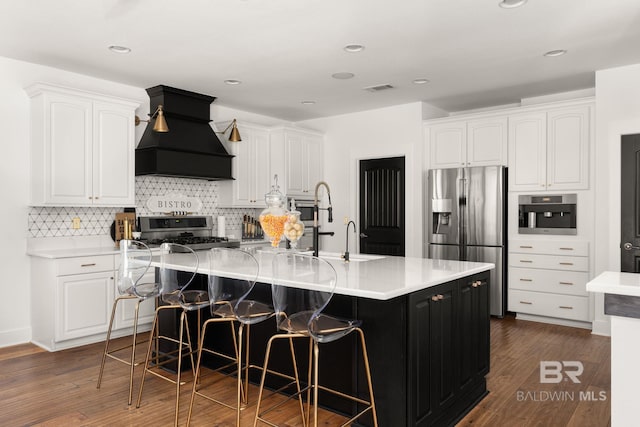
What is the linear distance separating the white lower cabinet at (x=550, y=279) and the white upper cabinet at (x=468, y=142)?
1.09 m

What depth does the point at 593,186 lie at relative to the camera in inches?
190

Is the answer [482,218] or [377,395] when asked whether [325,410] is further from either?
[482,218]

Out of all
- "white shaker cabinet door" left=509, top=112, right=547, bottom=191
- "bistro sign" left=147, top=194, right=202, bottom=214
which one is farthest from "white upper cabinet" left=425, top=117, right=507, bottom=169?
"bistro sign" left=147, top=194, right=202, bottom=214

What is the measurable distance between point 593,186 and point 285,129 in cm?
377

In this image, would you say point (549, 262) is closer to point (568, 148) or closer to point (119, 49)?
point (568, 148)

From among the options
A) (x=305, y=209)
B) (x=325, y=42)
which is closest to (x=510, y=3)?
(x=325, y=42)

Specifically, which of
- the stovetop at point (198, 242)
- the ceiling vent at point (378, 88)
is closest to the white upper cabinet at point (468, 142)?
the ceiling vent at point (378, 88)

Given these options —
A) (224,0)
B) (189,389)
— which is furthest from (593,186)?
(189,389)

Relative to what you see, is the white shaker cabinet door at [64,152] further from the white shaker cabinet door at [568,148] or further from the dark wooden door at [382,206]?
the white shaker cabinet door at [568,148]

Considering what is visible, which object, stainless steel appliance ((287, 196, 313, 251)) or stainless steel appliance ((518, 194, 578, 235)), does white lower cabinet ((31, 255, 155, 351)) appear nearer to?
stainless steel appliance ((287, 196, 313, 251))

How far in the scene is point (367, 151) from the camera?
657 cm

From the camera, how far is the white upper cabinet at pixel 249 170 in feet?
19.3

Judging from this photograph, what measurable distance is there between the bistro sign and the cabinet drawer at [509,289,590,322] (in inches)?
154

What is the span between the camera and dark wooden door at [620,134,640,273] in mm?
4453
